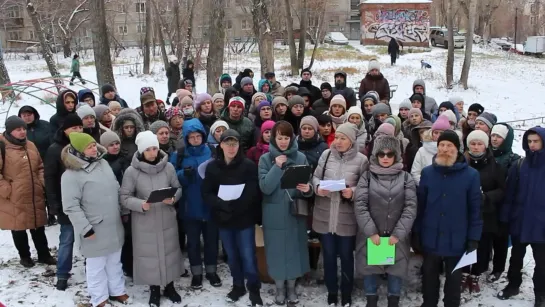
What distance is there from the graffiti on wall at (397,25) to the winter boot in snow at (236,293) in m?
38.3

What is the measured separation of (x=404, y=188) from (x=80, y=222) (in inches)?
114

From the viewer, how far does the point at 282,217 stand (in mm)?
4480

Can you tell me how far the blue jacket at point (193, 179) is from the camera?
4.77 metres

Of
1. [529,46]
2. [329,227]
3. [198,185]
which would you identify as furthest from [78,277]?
[529,46]

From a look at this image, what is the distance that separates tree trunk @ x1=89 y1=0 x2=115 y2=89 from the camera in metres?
10.8

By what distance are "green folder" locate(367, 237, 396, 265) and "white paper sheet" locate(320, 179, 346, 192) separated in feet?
1.79

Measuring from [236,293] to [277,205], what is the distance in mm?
1067

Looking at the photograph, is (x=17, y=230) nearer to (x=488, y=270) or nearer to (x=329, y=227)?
(x=329, y=227)

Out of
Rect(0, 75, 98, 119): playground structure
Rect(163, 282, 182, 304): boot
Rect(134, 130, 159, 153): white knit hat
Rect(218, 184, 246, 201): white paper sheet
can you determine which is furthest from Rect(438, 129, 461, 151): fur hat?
Rect(0, 75, 98, 119): playground structure

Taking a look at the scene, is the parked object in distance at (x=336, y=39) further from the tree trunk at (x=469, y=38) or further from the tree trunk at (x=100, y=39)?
the tree trunk at (x=100, y=39)

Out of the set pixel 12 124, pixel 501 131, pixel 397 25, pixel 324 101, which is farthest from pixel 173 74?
pixel 397 25

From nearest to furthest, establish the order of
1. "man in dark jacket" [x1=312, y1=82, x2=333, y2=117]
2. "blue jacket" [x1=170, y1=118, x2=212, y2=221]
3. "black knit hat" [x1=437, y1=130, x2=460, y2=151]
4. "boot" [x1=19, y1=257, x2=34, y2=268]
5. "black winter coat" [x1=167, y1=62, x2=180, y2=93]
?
1. "black knit hat" [x1=437, y1=130, x2=460, y2=151]
2. "blue jacket" [x1=170, y1=118, x2=212, y2=221]
3. "boot" [x1=19, y1=257, x2=34, y2=268]
4. "man in dark jacket" [x1=312, y1=82, x2=333, y2=117]
5. "black winter coat" [x1=167, y1=62, x2=180, y2=93]

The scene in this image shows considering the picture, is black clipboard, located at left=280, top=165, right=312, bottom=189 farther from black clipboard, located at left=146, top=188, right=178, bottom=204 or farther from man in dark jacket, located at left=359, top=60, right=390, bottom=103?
man in dark jacket, located at left=359, top=60, right=390, bottom=103

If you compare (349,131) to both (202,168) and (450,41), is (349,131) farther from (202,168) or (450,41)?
(450,41)
